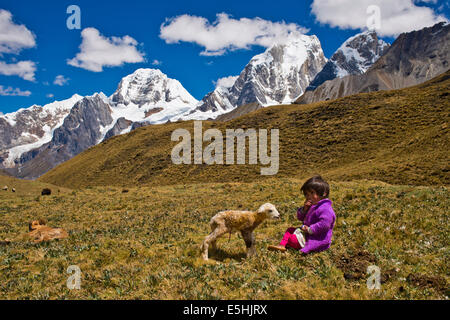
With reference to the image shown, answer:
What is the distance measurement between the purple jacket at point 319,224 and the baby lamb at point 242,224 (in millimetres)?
1029

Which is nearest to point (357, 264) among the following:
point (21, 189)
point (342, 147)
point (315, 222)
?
point (315, 222)

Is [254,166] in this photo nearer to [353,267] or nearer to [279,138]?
[279,138]

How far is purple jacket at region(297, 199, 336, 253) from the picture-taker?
762cm

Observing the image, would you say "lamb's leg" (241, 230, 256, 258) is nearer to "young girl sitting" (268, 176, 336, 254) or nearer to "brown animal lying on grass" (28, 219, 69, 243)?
"young girl sitting" (268, 176, 336, 254)

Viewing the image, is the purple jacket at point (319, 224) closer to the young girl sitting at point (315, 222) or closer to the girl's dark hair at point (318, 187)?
the young girl sitting at point (315, 222)

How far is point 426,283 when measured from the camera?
5.90 metres

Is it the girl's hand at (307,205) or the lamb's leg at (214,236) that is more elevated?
the girl's hand at (307,205)

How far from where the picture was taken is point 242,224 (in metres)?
8.52

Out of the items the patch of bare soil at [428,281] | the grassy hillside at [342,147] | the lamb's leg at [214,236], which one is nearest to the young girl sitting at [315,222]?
the lamb's leg at [214,236]

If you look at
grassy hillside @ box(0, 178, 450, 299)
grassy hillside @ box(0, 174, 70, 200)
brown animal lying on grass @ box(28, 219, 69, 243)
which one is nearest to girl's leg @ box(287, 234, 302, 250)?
grassy hillside @ box(0, 178, 450, 299)

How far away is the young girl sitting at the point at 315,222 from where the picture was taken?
7672 millimetres

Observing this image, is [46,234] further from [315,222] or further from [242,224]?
[315,222]

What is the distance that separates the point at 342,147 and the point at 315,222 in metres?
50.9

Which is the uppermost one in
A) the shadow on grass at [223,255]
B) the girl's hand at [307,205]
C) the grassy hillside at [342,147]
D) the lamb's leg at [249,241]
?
the grassy hillside at [342,147]
